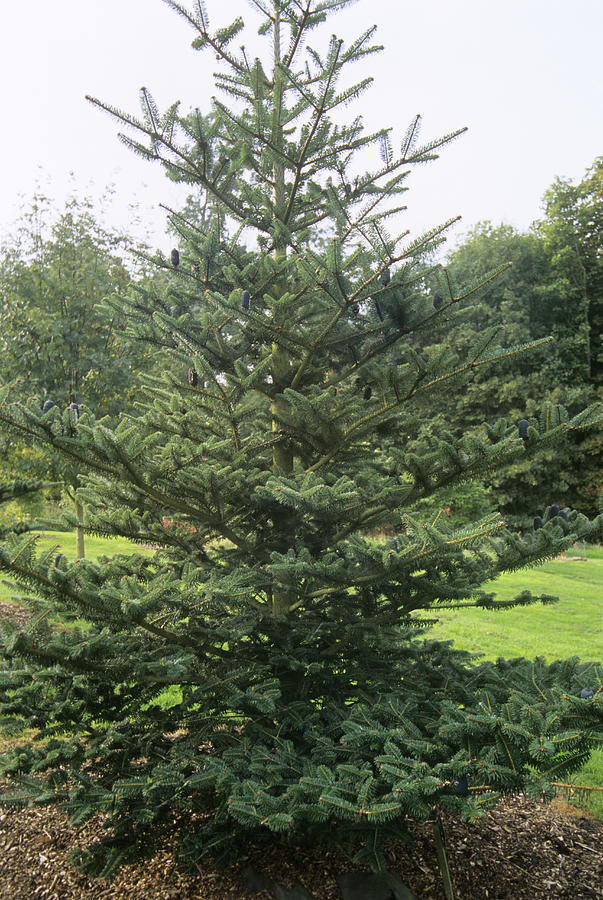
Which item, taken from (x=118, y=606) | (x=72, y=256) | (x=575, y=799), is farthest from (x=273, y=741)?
(x=72, y=256)

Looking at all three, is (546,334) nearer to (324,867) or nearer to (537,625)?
(537,625)

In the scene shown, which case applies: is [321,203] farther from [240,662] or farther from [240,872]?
[240,872]

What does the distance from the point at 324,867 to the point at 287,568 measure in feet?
6.09

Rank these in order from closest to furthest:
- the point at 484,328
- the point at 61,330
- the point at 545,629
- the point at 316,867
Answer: the point at 316,867 < the point at 61,330 < the point at 545,629 < the point at 484,328

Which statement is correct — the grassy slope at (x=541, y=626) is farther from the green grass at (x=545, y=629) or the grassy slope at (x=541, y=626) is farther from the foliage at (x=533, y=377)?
the foliage at (x=533, y=377)

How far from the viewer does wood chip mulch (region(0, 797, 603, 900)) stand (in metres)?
2.96

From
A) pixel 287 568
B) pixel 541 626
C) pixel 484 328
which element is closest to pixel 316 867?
pixel 287 568

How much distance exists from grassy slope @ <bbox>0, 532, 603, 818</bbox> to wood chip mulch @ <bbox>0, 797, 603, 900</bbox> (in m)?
0.82

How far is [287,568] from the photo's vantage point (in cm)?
263

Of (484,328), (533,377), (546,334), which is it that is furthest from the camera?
(546,334)

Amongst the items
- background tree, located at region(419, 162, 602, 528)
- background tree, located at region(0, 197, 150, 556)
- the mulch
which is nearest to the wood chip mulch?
the mulch

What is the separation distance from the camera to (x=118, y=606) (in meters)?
2.49

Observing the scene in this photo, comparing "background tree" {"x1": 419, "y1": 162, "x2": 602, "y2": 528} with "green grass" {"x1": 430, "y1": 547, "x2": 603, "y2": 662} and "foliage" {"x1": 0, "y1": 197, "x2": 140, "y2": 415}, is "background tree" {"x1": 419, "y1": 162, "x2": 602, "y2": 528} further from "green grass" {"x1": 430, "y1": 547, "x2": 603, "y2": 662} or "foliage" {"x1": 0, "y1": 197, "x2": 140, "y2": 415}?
"foliage" {"x1": 0, "y1": 197, "x2": 140, "y2": 415}

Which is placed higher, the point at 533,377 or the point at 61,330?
the point at 61,330
